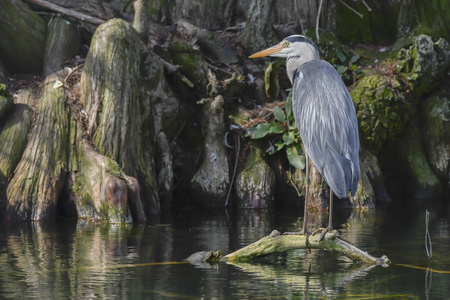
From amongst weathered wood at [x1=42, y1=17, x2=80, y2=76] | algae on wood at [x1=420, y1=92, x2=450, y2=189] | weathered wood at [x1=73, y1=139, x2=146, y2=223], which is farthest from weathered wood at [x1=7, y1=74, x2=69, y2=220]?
algae on wood at [x1=420, y1=92, x2=450, y2=189]

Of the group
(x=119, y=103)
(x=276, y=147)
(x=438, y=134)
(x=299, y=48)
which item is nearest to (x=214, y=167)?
(x=276, y=147)

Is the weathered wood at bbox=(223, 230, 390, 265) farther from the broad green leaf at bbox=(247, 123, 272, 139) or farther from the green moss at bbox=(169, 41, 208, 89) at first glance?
the green moss at bbox=(169, 41, 208, 89)

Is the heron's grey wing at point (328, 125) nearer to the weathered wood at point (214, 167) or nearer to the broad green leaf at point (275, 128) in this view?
the broad green leaf at point (275, 128)

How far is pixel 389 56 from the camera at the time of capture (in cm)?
1271

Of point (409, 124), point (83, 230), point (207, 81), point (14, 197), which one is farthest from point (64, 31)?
point (409, 124)

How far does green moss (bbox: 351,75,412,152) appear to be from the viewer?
11.7 m

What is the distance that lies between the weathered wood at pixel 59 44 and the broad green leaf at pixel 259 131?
116 inches

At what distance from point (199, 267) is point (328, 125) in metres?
1.66

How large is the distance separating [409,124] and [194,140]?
146 inches

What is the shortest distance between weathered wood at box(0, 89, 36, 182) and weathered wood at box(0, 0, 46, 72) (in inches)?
46.0

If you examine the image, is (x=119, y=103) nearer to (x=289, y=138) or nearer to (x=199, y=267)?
(x=289, y=138)

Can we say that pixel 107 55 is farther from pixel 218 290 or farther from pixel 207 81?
pixel 218 290

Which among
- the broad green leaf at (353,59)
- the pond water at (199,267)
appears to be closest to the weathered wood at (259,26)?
the broad green leaf at (353,59)

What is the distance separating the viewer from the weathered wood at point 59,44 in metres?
11.1
